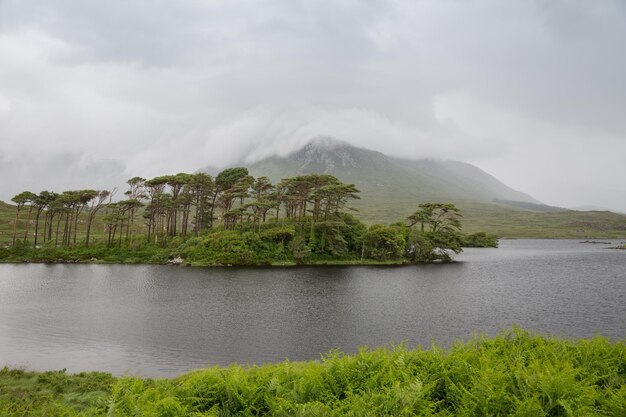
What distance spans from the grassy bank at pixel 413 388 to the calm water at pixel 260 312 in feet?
62.2

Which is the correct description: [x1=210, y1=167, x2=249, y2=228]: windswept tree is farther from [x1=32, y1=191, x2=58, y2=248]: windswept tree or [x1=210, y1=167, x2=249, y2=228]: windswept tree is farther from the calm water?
[x1=32, y1=191, x2=58, y2=248]: windswept tree

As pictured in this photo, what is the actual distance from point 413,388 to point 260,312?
36.5m

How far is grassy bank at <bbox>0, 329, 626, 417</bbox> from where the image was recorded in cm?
773

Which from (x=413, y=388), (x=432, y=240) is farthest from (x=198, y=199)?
(x=413, y=388)

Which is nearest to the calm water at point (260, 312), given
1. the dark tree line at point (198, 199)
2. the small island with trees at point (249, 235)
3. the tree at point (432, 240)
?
the small island with trees at point (249, 235)

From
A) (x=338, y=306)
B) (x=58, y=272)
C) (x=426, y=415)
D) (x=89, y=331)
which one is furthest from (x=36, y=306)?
(x=426, y=415)

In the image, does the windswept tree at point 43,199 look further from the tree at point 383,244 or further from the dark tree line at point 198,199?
the tree at point 383,244

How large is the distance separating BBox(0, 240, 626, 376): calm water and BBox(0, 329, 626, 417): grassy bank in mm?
18944

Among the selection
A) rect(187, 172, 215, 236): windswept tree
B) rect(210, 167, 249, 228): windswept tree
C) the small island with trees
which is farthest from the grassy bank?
rect(187, 172, 215, 236): windswept tree

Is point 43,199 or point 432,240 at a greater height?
point 43,199

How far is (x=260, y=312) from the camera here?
1693 inches

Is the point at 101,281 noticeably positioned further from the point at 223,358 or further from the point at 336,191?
the point at 336,191

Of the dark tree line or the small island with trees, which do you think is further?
the dark tree line

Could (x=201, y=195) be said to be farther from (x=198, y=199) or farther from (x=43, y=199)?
(x=43, y=199)
